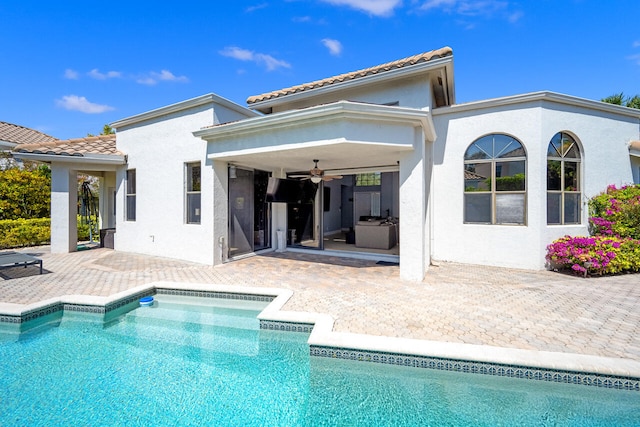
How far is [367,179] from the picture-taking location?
2377cm

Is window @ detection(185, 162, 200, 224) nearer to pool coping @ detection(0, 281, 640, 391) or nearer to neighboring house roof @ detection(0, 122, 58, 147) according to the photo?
pool coping @ detection(0, 281, 640, 391)

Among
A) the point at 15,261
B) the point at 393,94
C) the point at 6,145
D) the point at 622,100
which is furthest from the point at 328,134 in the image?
the point at 622,100

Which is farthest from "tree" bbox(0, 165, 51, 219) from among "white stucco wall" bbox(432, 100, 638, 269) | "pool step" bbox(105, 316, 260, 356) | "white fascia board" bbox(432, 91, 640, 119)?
"white fascia board" bbox(432, 91, 640, 119)

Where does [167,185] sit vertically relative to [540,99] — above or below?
below

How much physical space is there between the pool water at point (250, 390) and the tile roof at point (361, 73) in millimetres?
9981

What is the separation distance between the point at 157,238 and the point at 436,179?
12.9 metres

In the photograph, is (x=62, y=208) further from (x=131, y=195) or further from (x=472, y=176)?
(x=472, y=176)

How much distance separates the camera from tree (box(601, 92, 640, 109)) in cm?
2064

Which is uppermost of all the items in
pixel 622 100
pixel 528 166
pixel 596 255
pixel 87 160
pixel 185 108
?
pixel 622 100

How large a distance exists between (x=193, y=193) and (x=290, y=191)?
4.15m

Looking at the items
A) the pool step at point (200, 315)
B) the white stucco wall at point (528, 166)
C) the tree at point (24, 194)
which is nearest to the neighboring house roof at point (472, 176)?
the white stucco wall at point (528, 166)

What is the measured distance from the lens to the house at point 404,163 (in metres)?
9.34

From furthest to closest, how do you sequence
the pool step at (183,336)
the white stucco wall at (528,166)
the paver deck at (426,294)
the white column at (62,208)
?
the white column at (62,208)
the white stucco wall at (528,166)
the pool step at (183,336)
the paver deck at (426,294)

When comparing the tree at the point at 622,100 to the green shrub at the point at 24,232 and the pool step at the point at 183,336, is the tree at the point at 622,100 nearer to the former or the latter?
the pool step at the point at 183,336
